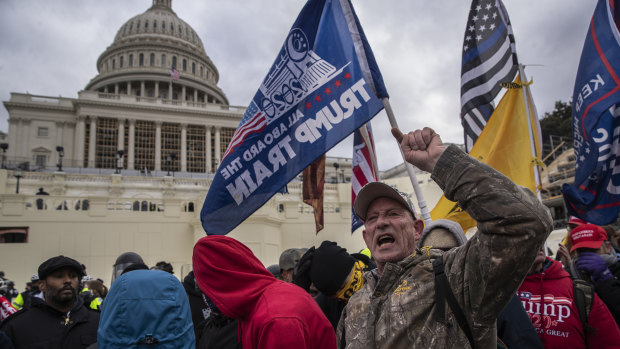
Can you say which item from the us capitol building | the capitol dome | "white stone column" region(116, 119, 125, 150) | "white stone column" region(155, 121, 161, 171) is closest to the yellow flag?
the us capitol building

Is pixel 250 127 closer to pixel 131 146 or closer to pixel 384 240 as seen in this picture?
pixel 384 240

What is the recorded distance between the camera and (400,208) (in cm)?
199

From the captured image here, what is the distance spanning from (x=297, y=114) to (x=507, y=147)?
2.45m

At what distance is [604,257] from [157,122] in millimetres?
58032

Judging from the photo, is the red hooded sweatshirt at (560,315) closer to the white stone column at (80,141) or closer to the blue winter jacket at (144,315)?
the blue winter jacket at (144,315)

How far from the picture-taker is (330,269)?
2.73 metres

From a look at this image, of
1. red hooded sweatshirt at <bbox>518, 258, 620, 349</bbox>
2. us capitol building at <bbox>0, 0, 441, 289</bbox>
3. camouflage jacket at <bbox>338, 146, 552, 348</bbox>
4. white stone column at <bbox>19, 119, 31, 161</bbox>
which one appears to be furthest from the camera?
white stone column at <bbox>19, 119, 31, 161</bbox>

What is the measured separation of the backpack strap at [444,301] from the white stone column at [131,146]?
185 feet

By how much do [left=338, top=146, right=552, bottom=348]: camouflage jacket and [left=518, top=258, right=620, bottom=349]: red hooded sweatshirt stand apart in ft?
5.33

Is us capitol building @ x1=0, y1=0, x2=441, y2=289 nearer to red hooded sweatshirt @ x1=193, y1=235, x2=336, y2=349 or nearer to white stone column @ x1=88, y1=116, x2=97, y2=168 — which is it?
white stone column @ x1=88, y1=116, x2=97, y2=168

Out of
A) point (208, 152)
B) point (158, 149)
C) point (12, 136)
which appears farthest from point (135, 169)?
point (12, 136)

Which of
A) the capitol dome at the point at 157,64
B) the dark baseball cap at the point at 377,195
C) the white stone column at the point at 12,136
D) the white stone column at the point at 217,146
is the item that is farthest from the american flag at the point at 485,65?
the capitol dome at the point at 157,64

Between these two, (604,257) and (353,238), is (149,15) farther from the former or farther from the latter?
(604,257)

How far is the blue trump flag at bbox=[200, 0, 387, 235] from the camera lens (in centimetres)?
372
